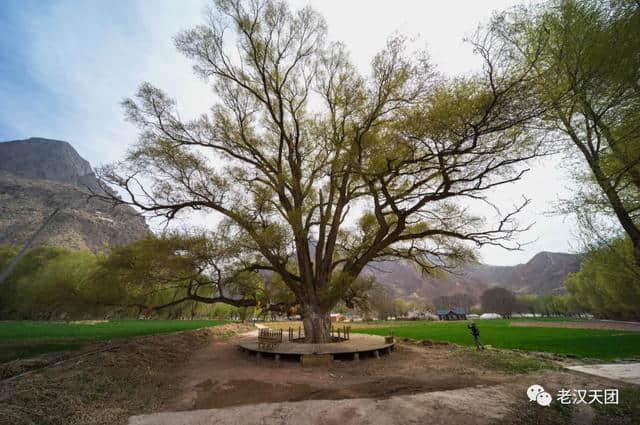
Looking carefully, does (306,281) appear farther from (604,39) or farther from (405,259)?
(604,39)

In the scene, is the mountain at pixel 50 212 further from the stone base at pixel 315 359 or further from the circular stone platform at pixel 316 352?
the stone base at pixel 315 359

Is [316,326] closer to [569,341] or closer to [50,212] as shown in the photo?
[569,341]

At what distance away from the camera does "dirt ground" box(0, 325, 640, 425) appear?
17.9 ft

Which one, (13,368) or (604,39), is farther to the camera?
(13,368)

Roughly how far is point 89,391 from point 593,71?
13.5 m

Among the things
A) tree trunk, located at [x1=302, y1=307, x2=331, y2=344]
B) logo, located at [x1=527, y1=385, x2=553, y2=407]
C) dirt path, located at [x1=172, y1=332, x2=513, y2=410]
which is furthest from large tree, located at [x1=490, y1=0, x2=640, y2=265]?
tree trunk, located at [x1=302, y1=307, x2=331, y2=344]

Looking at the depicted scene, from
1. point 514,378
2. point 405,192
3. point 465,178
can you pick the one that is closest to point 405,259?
point 405,192

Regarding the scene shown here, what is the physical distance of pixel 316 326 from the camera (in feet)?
44.5

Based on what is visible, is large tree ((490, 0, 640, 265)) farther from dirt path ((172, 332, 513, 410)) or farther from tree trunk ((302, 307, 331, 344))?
tree trunk ((302, 307, 331, 344))

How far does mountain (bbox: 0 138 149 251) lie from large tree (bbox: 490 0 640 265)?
14280 mm

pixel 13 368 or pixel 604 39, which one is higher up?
pixel 604 39

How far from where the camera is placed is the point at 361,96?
11.7 metres

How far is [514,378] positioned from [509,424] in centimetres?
381

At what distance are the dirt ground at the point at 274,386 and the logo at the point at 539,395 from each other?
18cm
